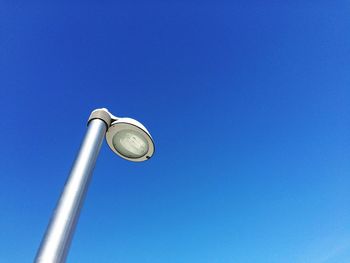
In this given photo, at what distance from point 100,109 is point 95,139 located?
458 mm

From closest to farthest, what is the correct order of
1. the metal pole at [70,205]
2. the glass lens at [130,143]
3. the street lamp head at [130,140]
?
the metal pole at [70,205], the street lamp head at [130,140], the glass lens at [130,143]

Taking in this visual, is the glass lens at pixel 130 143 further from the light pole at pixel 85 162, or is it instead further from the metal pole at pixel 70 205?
the metal pole at pixel 70 205

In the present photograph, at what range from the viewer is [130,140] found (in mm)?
3369

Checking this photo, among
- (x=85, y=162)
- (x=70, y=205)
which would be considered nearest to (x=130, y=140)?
(x=85, y=162)

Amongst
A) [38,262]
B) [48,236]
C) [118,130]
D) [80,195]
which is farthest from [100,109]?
[38,262]

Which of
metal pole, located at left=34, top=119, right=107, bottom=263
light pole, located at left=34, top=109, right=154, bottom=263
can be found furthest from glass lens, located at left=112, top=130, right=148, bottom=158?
metal pole, located at left=34, top=119, right=107, bottom=263

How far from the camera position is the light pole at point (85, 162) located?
1878mm

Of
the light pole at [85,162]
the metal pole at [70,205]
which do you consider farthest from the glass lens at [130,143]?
the metal pole at [70,205]

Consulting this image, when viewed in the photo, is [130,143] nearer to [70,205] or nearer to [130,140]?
[130,140]

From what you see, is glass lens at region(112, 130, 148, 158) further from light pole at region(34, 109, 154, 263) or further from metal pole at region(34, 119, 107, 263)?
metal pole at region(34, 119, 107, 263)

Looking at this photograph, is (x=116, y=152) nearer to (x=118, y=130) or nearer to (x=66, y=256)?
(x=118, y=130)

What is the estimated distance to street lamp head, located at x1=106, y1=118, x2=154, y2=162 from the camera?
122 inches

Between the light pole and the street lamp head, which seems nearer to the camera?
the light pole

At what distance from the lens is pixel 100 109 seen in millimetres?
2906
